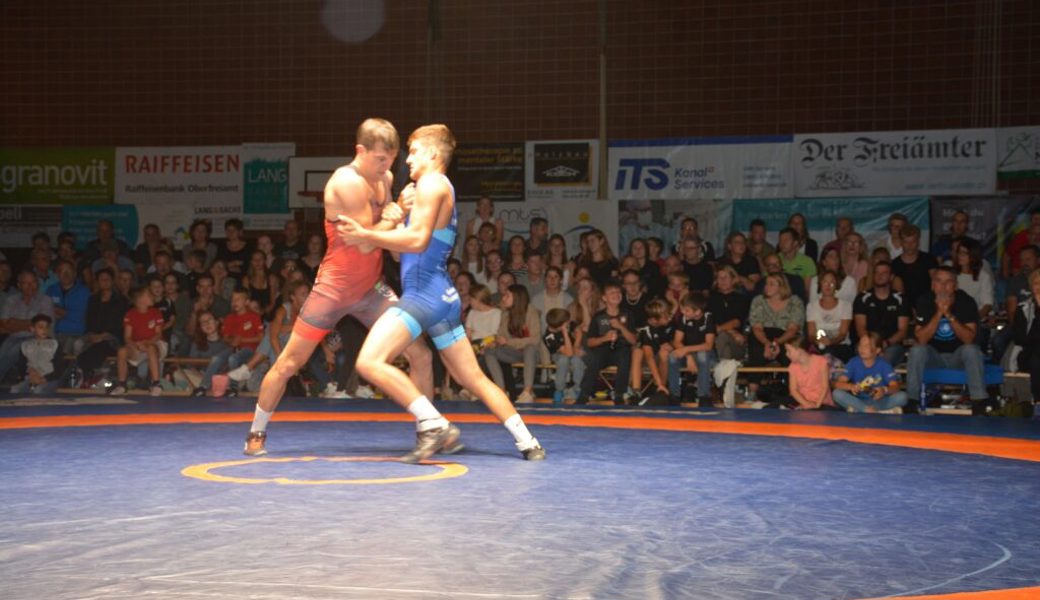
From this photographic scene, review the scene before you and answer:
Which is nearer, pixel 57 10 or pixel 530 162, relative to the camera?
pixel 530 162

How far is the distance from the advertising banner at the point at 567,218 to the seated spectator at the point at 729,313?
232 centimetres

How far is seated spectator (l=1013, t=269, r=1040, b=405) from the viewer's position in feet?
30.8

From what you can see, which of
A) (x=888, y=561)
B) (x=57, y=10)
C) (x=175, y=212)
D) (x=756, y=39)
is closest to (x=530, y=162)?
(x=756, y=39)

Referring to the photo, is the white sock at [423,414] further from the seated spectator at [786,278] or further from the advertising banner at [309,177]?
the advertising banner at [309,177]

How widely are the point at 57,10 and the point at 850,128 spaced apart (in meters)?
8.56

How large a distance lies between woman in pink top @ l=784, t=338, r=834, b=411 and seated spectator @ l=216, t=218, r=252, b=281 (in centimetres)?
523

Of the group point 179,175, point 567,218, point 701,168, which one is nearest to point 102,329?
point 179,175

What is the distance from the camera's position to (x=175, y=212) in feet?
45.6

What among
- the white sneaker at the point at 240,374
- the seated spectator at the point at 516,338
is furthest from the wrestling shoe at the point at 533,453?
the white sneaker at the point at 240,374

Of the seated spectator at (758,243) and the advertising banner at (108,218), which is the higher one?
the advertising banner at (108,218)

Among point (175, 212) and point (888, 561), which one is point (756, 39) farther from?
point (888, 561)

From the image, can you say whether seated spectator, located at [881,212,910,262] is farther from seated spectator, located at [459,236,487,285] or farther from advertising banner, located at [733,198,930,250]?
seated spectator, located at [459,236,487,285]

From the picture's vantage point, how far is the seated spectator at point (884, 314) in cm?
996

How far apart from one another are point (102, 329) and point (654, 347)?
4.81 m
